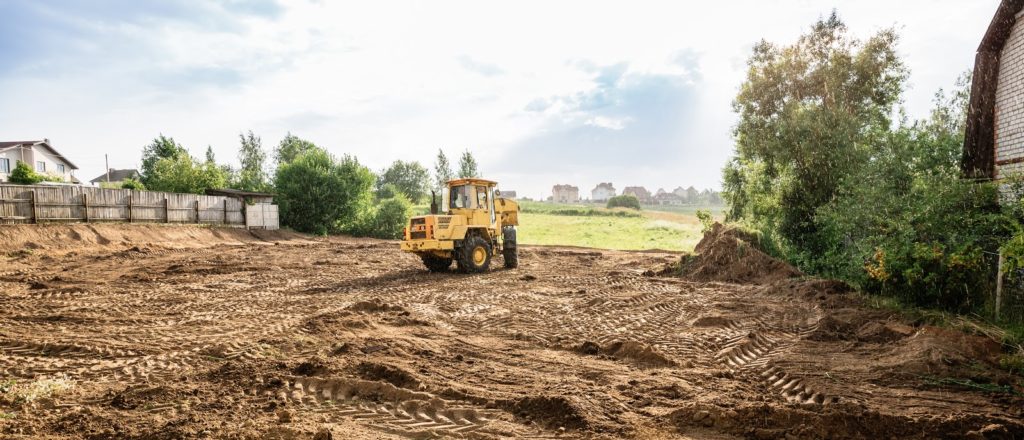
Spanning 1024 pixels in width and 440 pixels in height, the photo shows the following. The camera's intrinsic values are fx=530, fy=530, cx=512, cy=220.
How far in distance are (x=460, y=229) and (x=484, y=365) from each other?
8782mm

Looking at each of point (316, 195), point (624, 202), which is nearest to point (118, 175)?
point (316, 195)

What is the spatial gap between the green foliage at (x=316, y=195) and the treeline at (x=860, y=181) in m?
24.5

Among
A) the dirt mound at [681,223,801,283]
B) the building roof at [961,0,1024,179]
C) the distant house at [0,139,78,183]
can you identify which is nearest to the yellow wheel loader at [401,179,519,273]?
the dirt mound at [681,223,801,283]

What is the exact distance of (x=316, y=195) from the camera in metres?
35.6

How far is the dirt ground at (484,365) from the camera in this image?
172 inches

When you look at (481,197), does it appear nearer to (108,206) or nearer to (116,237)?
(116,237)

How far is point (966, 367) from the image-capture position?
5762 mm

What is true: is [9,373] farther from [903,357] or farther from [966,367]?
[966,367]

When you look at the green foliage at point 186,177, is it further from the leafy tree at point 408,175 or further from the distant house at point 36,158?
the leafy tree at point 408,175

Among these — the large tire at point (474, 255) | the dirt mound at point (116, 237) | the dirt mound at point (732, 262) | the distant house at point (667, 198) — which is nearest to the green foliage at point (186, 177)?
the dirt mound at point (116, 237)

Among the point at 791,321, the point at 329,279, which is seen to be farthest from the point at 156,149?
the point at 791,321

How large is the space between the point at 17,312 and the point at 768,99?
23320 millimetres

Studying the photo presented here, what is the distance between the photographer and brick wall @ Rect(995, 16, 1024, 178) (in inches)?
395

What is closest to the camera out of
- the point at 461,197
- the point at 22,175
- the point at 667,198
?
the point at 461,197
